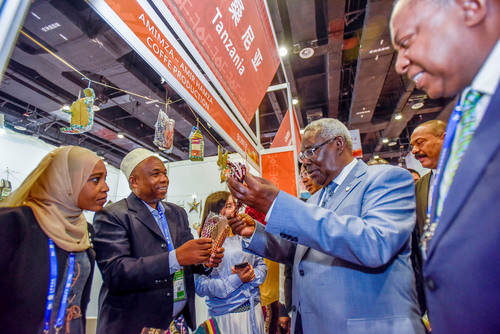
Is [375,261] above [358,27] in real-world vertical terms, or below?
below

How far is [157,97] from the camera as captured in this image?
25.6ft

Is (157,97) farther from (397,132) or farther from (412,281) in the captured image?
(397,132)

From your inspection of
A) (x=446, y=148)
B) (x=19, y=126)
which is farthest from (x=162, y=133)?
(x=19, y=126)

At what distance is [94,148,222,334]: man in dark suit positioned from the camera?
1719 mm

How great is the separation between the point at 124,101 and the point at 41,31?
11.4 feet

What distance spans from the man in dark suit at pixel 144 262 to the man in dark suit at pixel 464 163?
4.64 ft

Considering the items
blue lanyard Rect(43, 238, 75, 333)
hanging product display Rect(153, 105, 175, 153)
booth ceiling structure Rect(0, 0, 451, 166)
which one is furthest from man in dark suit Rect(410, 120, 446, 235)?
blue lanyard Rect(43, 238, 75, 333)

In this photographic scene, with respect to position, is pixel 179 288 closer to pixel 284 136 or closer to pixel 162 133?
pixel 162 133

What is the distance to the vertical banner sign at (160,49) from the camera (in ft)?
4.33

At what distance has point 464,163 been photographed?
2.00ft

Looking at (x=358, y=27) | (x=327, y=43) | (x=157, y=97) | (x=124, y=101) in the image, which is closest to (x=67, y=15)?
(x=157, y=97)

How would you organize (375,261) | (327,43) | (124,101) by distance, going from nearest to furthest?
(375,261)
(327,43)
(124,101)

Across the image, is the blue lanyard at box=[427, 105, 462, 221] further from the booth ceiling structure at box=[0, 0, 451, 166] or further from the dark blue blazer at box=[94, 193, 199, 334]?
the booth ceiling structure at box=[0, 0, 451, 166]

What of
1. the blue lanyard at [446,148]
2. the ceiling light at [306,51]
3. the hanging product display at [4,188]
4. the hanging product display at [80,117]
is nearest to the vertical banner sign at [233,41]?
the hanging product display at [80,117]
